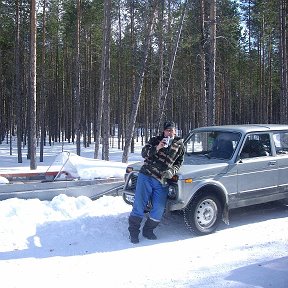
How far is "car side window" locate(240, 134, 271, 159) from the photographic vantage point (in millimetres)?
7664

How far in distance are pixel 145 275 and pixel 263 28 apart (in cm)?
3299

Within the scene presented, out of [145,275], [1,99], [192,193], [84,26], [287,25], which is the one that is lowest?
[145,275]

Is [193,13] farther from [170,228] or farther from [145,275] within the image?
[145,275]

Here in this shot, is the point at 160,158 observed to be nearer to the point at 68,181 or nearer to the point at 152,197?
the point at 152,197

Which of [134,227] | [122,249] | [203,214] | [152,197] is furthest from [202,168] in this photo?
[122,249]

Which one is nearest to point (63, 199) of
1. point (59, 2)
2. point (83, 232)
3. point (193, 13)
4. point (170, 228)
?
point (83, 232)

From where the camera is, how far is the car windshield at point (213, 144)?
7.70 metres

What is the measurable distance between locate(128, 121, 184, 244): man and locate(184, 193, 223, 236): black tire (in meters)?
0.52

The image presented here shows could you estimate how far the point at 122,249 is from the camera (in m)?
6.48

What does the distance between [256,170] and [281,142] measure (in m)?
1.05

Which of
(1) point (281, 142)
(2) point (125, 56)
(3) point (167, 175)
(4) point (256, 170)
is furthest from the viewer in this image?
(2) point (125, 56)

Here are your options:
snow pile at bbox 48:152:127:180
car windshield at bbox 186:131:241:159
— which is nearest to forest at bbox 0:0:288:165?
snow pile at bbox 48:152:127:180

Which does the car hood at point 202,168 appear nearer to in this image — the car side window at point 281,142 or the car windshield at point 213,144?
the car windshield at point 213,144

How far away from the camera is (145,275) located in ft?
17.6
